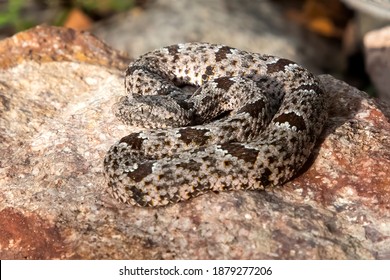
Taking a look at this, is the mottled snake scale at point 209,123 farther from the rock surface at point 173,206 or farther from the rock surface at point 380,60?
the rock surface at point 380,60

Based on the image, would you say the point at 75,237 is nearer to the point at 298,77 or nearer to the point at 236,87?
the point at 236,87

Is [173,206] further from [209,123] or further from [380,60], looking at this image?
[380,60]

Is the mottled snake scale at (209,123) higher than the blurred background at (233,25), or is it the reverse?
the mottled snake scale at (209,123)

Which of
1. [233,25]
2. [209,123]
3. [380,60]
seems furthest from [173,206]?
[233,25]

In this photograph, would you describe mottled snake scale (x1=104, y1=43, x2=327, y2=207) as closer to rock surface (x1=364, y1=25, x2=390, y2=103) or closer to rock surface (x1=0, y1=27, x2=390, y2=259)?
rock surface (x1=0, y1=27, x2=390, y2=259)

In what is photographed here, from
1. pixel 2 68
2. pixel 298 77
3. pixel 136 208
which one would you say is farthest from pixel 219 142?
pixel 2 68

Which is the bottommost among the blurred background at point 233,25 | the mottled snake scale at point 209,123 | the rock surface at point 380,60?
the blurred background at point 233,25

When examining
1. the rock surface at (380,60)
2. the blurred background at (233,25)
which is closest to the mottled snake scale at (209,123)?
the rock surface at (380,60)
